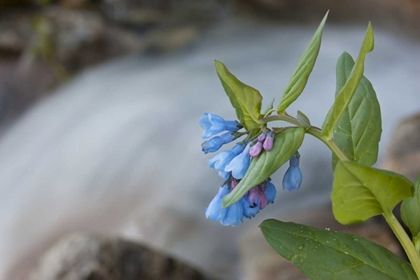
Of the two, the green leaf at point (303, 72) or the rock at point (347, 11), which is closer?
the green leaf at point (303, 72)

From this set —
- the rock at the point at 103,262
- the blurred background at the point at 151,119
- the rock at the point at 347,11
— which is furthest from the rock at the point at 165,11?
the rock at the point at 103,262

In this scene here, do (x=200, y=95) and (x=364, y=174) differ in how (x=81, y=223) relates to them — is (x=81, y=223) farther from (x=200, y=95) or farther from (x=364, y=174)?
(x=364, y=174)

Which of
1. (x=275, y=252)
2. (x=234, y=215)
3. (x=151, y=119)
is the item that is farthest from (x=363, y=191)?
(x=151, y=119)

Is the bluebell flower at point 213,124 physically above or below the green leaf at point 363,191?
above

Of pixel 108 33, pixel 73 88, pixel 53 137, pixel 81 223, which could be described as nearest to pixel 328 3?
pixel 108 33

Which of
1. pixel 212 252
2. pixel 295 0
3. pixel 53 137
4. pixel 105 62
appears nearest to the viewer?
pixel 212 252

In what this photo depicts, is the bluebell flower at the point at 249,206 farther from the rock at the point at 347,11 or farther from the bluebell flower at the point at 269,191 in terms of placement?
the rock at the point at 347,11

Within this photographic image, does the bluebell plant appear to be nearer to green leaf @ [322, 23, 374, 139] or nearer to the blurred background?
green leaf @ [322, 23, 374, 139]

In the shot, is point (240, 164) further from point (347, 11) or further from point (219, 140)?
point (347, 11)
